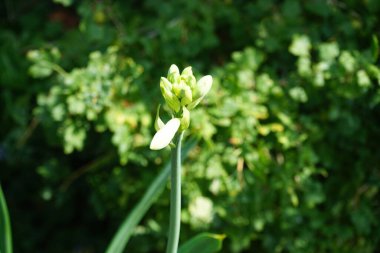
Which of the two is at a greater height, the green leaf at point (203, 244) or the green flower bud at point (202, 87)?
the green flower bud at point (202, 87)

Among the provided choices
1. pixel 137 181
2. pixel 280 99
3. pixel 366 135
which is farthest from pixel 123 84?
pixel 366 135

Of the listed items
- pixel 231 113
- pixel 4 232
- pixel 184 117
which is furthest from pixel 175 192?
pixel 231 113

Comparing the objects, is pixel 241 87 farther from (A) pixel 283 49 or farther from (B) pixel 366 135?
(B) pixel 366 135

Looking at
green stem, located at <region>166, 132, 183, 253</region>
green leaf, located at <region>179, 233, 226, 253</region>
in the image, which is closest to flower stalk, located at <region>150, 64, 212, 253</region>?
green stem, located at <region>166, 132, 183, 253</region>

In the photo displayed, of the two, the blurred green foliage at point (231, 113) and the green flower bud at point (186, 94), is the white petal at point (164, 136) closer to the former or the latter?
the green flower bud at point (186, 94)

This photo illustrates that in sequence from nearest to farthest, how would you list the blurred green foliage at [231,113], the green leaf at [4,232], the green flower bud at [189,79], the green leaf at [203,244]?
the green flower bud at [189,79]
the green leaf at [203,244]
the green leaf at [4,232]
the blurred green foliage at [231,113]

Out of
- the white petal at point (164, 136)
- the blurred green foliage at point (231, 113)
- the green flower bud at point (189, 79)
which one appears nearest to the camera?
the white petal at point (164, 136)

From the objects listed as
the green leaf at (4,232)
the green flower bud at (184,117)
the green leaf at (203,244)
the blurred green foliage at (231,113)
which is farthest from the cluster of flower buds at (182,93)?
the blurred green foliage at (231,113)

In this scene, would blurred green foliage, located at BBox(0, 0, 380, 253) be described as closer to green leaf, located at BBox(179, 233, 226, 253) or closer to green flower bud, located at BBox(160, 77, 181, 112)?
green leaf, located at BBox(179, 233, 226, 253)

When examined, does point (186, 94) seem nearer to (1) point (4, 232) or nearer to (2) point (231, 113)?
(1) point (4, 232)
